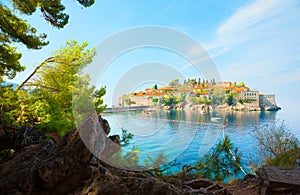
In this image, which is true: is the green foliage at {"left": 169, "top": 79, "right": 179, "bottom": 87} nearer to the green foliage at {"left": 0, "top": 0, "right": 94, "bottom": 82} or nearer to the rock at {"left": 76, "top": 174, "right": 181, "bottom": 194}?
the rock at {"left": 76, "top": 174, "right": 181, "bottom": 194}

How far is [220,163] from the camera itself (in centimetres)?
337

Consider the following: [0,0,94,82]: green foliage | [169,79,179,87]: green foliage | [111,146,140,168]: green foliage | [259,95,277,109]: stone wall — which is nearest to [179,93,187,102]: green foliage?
[169,79,179,87]: green foliage

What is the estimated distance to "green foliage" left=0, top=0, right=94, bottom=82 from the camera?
4238 millimetres

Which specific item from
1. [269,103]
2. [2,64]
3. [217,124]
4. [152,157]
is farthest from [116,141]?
[269,103]

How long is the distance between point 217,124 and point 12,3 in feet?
17.7

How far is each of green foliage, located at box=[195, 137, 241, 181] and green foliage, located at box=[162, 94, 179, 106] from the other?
2155 mm

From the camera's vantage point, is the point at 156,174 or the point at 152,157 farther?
the point at 156,174

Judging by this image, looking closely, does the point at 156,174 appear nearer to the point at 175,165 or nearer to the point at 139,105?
the point at 175,165

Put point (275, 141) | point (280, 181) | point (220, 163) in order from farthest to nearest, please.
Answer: point (275, 141) < point (220, 163) < point (280, 181)

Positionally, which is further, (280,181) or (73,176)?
(280,181)

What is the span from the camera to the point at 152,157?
1243 millimetres

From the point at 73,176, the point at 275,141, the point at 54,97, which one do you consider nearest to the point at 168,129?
the point at 73,176

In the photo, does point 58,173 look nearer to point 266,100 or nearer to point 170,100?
point 170,100

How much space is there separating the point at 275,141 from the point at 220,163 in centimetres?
174
